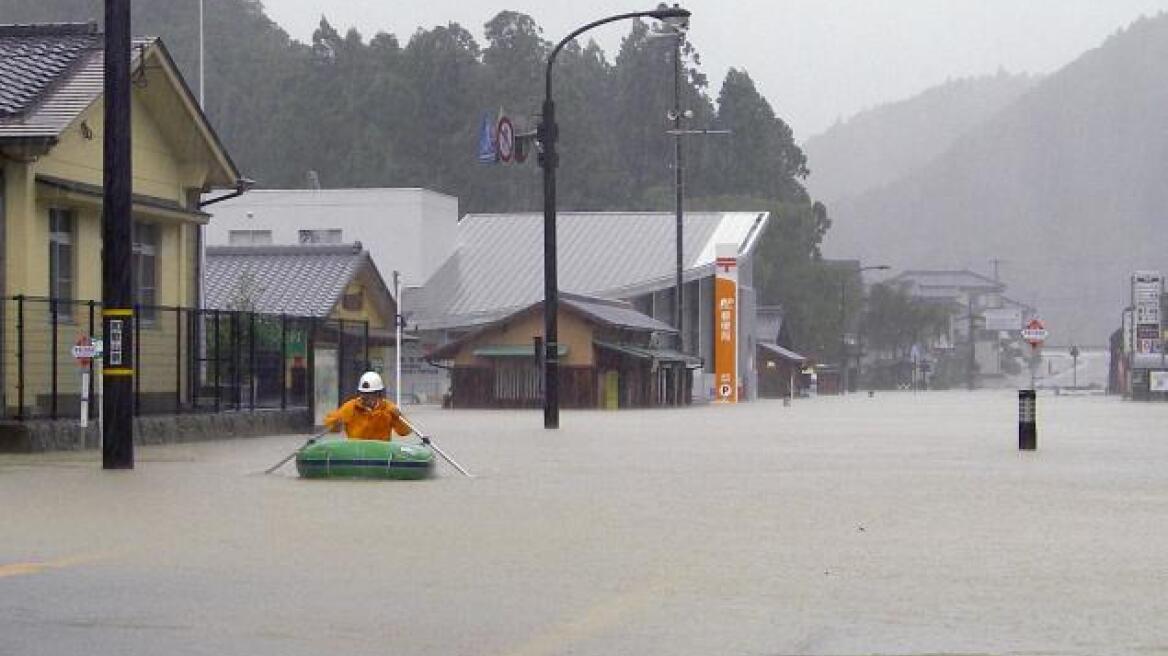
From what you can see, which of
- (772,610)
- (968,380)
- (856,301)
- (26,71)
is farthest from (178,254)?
(968,380)

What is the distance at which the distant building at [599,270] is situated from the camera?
304ft

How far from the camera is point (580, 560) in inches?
549

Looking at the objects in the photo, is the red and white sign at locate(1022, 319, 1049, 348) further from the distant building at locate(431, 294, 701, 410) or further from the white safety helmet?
the distant building at locate(431, 294, 701, 410)

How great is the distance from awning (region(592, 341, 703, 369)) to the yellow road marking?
61642 millimetres

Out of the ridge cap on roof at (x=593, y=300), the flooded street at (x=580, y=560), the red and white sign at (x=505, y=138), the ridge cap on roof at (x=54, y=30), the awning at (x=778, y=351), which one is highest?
the ridge cap on roof at (x=54, y=30)

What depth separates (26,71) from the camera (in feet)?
108

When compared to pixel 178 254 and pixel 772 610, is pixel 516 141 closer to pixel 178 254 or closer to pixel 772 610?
pixel 178 254

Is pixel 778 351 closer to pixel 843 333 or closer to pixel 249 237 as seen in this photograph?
pixel 843 333

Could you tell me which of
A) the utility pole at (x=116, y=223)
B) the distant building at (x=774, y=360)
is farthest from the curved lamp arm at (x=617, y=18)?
the distant building at (x=774, y=360)

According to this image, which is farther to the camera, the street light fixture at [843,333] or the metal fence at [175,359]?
the street light fixture at [843,333]

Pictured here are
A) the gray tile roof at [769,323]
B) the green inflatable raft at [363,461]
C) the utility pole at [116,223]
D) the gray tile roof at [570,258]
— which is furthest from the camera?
the gray tile roof at [769,323]

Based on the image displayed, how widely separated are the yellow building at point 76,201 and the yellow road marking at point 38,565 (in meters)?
14.3

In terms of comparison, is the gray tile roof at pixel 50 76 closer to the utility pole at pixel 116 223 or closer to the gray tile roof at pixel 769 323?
the utility pole at pixel 116 223

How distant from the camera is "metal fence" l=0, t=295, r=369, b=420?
28.1 metres
